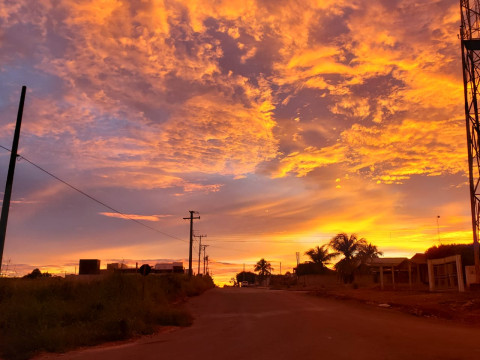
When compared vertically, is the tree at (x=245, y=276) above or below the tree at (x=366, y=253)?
below

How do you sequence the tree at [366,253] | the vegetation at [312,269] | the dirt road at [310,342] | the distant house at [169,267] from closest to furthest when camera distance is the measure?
the dirt road at [310,342]
the tree at [366,253]
the vegetation at [312,269]
the distant house at [169,267]

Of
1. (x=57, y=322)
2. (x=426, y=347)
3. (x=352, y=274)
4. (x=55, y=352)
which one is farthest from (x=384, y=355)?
(x=352, y=274)

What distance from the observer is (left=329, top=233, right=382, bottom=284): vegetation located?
194 feet

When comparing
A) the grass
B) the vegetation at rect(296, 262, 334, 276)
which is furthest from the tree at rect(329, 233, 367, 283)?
the grass

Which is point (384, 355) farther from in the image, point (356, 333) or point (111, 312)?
point (111, 312)

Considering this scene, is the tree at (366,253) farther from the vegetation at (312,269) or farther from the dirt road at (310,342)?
the dirt road at (310,342)

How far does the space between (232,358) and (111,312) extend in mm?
9019

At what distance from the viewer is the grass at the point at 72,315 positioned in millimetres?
13031

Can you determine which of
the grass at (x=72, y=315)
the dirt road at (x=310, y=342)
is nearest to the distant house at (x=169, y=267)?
the grass at (x=72, y=315)

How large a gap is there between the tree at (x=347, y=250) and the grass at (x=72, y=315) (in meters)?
40.5

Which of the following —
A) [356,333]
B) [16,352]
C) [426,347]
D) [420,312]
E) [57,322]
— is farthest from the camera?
[420,312]

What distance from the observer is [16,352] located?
39.2 ft

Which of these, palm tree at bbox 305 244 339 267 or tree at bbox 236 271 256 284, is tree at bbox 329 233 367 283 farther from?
tree at bbox 236 271 256 284

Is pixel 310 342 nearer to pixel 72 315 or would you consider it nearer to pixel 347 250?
pixel 72 315
